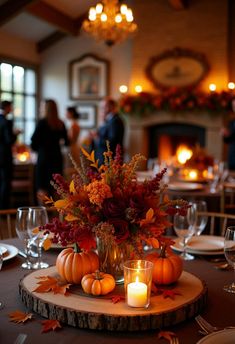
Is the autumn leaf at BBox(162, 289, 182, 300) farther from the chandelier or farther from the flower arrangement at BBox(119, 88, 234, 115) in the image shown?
the flower arrangement at BBox(119, 88, 234, 115)

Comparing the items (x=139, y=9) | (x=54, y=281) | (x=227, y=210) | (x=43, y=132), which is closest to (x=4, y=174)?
(x=43, y=132)

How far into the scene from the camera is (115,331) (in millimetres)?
1313

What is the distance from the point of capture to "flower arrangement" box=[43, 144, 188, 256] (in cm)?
146

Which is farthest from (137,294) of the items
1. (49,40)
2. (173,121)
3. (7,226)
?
(49,40)

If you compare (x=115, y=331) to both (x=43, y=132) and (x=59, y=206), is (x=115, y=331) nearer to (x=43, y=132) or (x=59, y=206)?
(x=59, y=206)

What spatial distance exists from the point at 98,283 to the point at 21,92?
7.78m

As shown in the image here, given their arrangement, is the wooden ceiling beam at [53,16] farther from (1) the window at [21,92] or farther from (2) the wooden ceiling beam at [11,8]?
(1) the window at [21,92]

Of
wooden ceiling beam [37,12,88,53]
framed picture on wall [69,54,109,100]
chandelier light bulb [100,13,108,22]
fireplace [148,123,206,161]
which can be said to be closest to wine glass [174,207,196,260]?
chandelier light bulb [100,13,108,22]

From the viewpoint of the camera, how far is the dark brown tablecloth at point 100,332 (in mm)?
1254

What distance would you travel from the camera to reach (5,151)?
233 inches

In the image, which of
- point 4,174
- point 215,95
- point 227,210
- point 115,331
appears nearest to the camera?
point 115,331

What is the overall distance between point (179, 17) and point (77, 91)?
90.0 inches

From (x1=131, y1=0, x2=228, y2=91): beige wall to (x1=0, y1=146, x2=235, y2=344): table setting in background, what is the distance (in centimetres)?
652

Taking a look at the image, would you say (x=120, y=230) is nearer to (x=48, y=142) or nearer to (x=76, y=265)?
(x=76, y=265)
